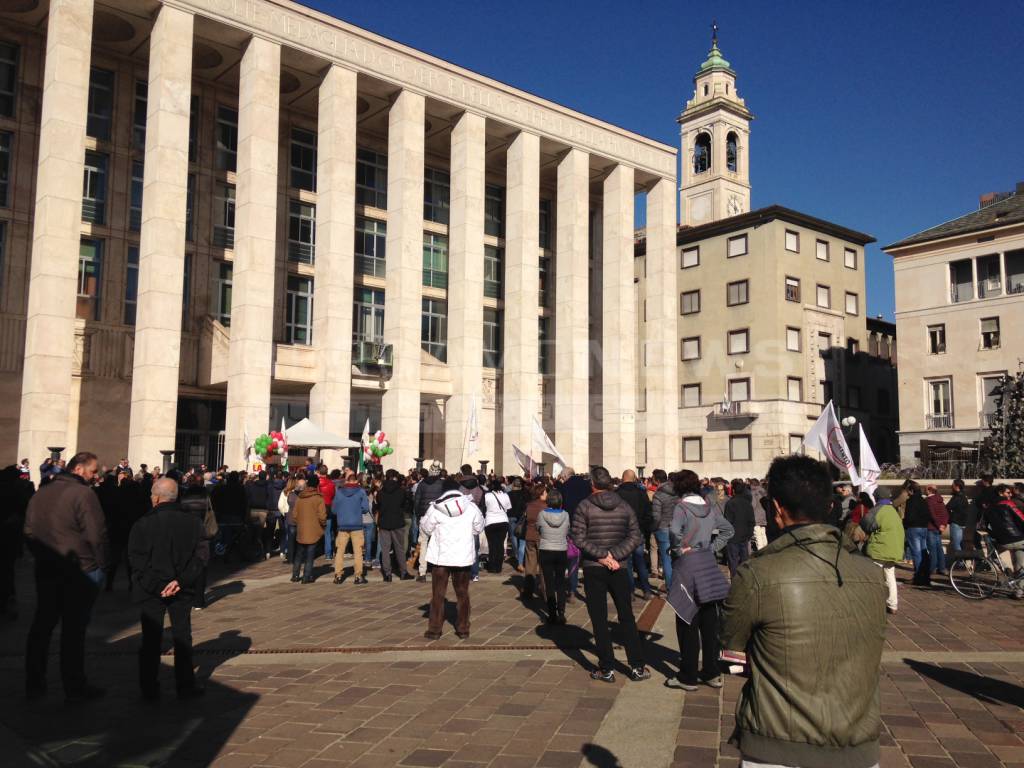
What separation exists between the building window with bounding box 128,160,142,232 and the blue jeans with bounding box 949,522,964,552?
28546 millimetres

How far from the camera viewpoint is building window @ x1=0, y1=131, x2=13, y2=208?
29734 mm

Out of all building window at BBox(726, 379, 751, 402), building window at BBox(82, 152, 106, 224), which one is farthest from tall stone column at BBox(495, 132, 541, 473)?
building window at BBox(82, 152, 106, 224)

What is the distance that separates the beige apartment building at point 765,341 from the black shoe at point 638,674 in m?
34.6

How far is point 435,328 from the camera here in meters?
40.2

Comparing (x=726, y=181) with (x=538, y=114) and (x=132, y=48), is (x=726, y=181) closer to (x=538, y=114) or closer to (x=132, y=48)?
(x=538, y=114)

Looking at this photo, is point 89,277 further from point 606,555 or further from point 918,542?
point 606,555

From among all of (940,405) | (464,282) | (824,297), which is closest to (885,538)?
(464,282)

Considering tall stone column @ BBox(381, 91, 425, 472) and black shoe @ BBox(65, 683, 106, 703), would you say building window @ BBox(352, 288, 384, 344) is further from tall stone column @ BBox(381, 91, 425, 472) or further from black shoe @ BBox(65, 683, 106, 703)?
black shoe @ BBox(65, 683, 106, 703)

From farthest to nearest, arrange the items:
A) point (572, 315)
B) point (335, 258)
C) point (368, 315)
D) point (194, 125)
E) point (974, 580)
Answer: point (572, 315) → point (368, 315) → point (194, 125) → point (335, 258) → point (974, 580)

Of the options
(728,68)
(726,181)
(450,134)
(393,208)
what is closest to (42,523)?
(393,208)

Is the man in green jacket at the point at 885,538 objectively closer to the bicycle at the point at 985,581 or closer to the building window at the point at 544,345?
the bicycle at the point at 985,581

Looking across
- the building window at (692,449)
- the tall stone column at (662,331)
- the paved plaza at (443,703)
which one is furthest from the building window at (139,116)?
the building window at (692,449)

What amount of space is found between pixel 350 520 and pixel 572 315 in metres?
25.5

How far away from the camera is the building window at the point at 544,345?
43531mm
